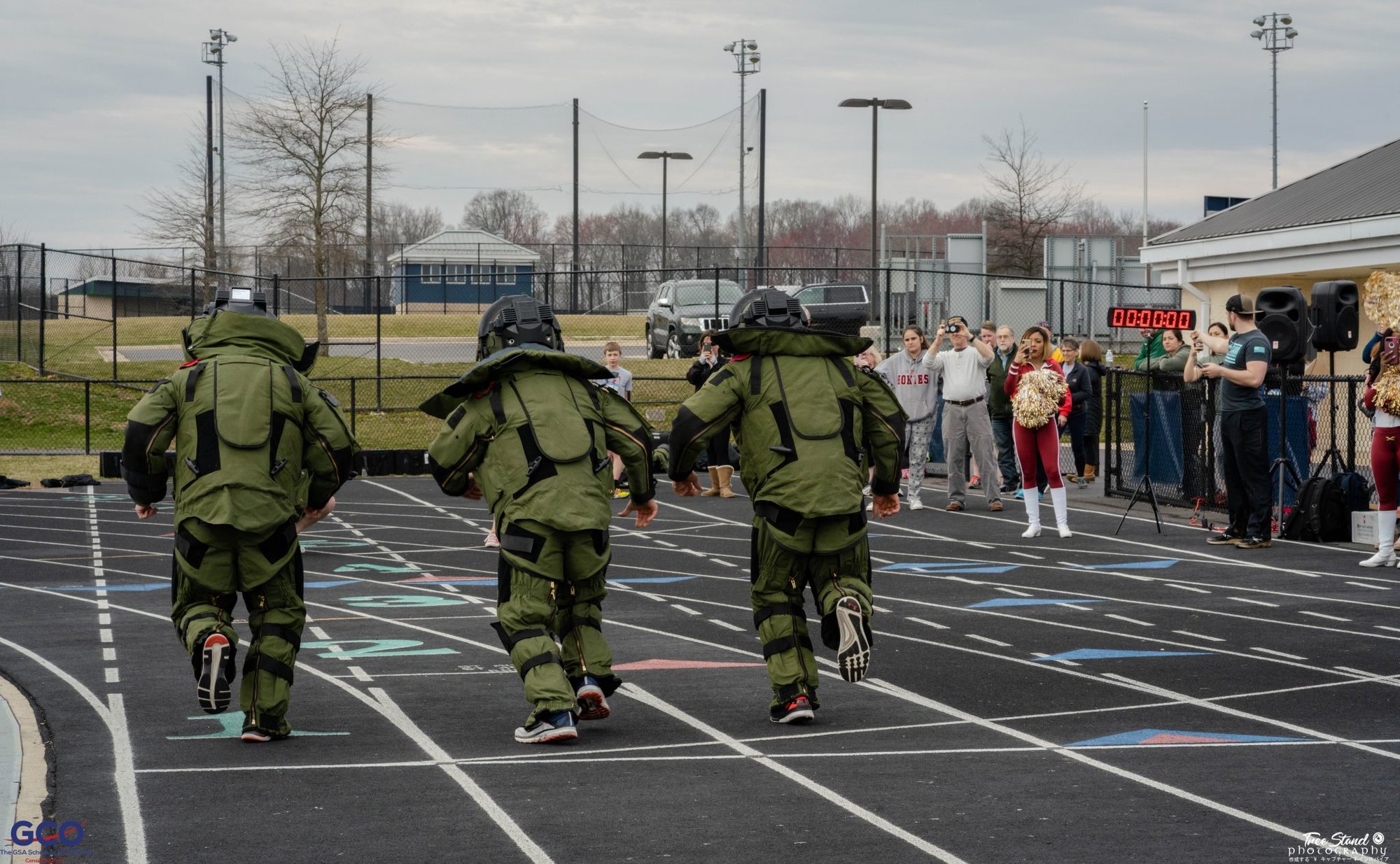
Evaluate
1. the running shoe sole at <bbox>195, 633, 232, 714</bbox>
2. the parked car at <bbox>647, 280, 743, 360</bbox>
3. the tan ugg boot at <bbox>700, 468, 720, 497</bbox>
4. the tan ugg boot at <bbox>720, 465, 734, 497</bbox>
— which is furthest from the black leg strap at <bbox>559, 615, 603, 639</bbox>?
the parked car at <bbox>647, 280, 743, 360</bbox>

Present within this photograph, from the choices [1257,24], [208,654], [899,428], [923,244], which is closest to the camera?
[208,654]

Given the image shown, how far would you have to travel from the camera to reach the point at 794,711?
695 cm

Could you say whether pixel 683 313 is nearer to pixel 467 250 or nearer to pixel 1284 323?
pixel 467 250

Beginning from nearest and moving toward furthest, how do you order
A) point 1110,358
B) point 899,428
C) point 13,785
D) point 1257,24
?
point 13,785 < point 899,428 < point 1110,358 < point 1257,24

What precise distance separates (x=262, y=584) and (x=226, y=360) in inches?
38.7

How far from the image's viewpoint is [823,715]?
725 cm

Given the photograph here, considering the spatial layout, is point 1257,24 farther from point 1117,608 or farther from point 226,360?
point 226,360

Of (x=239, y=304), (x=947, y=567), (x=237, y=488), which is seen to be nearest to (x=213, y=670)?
(x=237, y=488)

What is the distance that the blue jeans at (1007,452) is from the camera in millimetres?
19125

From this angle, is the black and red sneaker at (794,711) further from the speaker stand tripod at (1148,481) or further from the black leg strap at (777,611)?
the speaker stand tripod at (1148,481)

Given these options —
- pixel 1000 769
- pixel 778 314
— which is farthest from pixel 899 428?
pixel 1000 769

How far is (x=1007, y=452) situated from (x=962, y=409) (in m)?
2.96

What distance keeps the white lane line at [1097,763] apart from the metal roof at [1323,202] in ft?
48.7

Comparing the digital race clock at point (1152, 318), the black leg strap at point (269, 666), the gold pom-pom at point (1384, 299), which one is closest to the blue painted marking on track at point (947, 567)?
the gold pom-pom at point (1384, 299)
